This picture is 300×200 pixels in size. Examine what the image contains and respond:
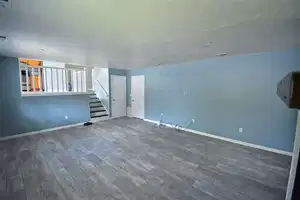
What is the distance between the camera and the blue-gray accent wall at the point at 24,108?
4508mm

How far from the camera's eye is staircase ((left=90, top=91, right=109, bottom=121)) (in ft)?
23.3

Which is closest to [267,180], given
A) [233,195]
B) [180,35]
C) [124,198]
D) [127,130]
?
[233,195]

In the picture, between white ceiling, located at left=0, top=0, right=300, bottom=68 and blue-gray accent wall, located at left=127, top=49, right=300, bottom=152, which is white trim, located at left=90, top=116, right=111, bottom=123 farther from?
white ceiling, located at left=0, top=0, right=300, bottom=68

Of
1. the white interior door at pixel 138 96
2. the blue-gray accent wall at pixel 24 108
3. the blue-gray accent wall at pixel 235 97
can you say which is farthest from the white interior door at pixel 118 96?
the blue-gray accent wall at pixel 235 97

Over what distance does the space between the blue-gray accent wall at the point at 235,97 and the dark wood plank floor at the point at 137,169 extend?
49cm

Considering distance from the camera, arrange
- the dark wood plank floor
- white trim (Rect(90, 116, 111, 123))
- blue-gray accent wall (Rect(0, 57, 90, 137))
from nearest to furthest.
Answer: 1. the dark wood plank floor
2. blue-gray accent wall (Rect(0, 57, 90, 137))
3. white trim (Rect(90, 116, 111, 123))

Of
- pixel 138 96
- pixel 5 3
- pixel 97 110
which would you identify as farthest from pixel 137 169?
pixel 97 110

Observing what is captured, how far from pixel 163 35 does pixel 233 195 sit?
107 inches

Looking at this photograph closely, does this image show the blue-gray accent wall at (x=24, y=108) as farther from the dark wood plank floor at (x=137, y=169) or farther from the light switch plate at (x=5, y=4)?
the light switch plate at (x=5, y=4)

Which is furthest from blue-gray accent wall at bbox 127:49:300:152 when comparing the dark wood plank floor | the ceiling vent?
the ceiling vent

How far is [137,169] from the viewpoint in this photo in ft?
9.89

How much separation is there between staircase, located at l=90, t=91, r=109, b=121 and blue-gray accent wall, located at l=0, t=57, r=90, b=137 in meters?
1.12

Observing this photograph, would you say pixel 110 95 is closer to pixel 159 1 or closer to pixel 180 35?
pixel 180 35

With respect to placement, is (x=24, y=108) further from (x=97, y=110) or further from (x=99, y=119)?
(x=97, y=110)
